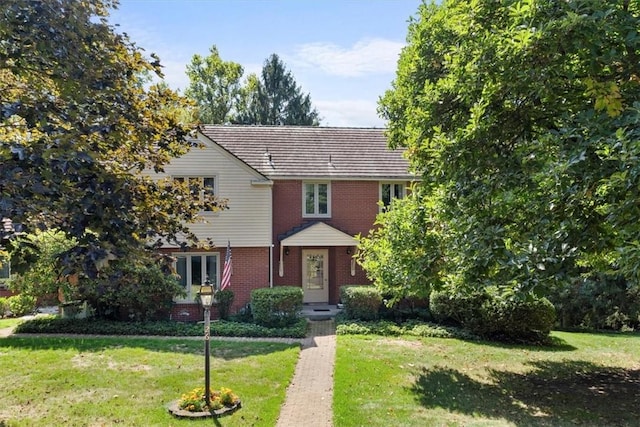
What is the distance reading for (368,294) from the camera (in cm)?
1750

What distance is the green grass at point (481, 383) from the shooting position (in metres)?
8.61

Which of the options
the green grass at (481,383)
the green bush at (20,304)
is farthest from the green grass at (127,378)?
the green bush at (20,304)

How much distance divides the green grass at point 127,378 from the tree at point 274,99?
33.0m

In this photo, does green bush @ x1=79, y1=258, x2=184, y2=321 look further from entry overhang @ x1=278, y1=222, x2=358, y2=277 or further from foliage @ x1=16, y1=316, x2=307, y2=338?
entry overhang @ x1=278, y1=222, x2=358, y2=277

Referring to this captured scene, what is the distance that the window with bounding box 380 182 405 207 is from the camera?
70.3 ft

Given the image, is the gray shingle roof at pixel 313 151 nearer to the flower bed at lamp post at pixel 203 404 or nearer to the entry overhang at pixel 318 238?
the entry overhang at pixel 318 238

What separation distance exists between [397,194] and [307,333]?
8.51 meters

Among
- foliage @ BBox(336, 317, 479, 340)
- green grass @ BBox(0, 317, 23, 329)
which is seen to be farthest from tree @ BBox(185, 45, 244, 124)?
foliage @ BBox(336, 317, 479, 340)

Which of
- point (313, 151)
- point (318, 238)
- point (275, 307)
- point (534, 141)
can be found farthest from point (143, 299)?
point (534, 141)

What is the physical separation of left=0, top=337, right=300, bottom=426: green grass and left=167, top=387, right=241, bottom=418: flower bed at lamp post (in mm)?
171

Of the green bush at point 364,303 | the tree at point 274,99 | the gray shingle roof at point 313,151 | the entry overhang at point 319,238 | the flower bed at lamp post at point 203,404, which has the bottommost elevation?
the flower bed at lamp post at point 203,404

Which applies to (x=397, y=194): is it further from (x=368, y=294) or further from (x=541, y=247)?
(x=541, y=247)

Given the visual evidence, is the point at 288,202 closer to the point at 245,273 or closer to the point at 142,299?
the point at 245,273

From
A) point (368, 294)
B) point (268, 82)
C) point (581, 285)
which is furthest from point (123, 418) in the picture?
point (268, 82)
